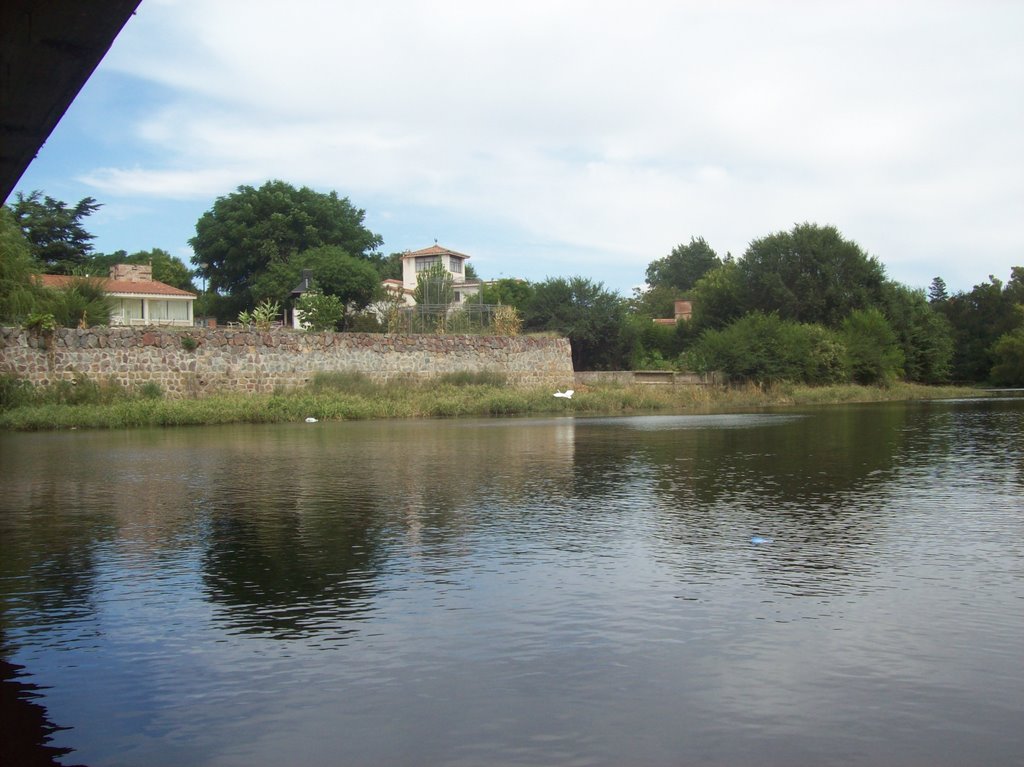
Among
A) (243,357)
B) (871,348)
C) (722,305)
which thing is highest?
(722,305)

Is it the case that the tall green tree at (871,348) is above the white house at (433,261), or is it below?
below

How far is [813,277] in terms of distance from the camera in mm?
64312

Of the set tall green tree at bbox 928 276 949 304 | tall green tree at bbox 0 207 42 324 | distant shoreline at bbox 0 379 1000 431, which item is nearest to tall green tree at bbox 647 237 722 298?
tall green tree at bbox 928 276 949 304

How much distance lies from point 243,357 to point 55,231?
37.3m

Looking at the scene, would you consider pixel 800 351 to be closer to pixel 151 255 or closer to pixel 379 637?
pixel 379 637

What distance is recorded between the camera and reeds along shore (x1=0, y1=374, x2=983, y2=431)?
93.4ft

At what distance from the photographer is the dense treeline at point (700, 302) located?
172ft

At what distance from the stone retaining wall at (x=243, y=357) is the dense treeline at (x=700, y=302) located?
21.8 ft

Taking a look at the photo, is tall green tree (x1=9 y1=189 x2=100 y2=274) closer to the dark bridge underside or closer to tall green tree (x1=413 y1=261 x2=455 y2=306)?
tall green tree (x1=413 y1=261 x2=455 y2=306)

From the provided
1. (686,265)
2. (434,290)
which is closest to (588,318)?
(434,290)

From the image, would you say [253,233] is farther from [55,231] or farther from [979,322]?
[979,322]

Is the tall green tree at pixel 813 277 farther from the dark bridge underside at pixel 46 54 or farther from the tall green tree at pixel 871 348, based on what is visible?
the dark bridge underside at pixel 46 54

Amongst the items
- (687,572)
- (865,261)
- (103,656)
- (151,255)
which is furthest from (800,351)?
(151,255)

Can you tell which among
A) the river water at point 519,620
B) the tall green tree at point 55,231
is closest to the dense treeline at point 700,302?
the tall green tree at point 55,231
